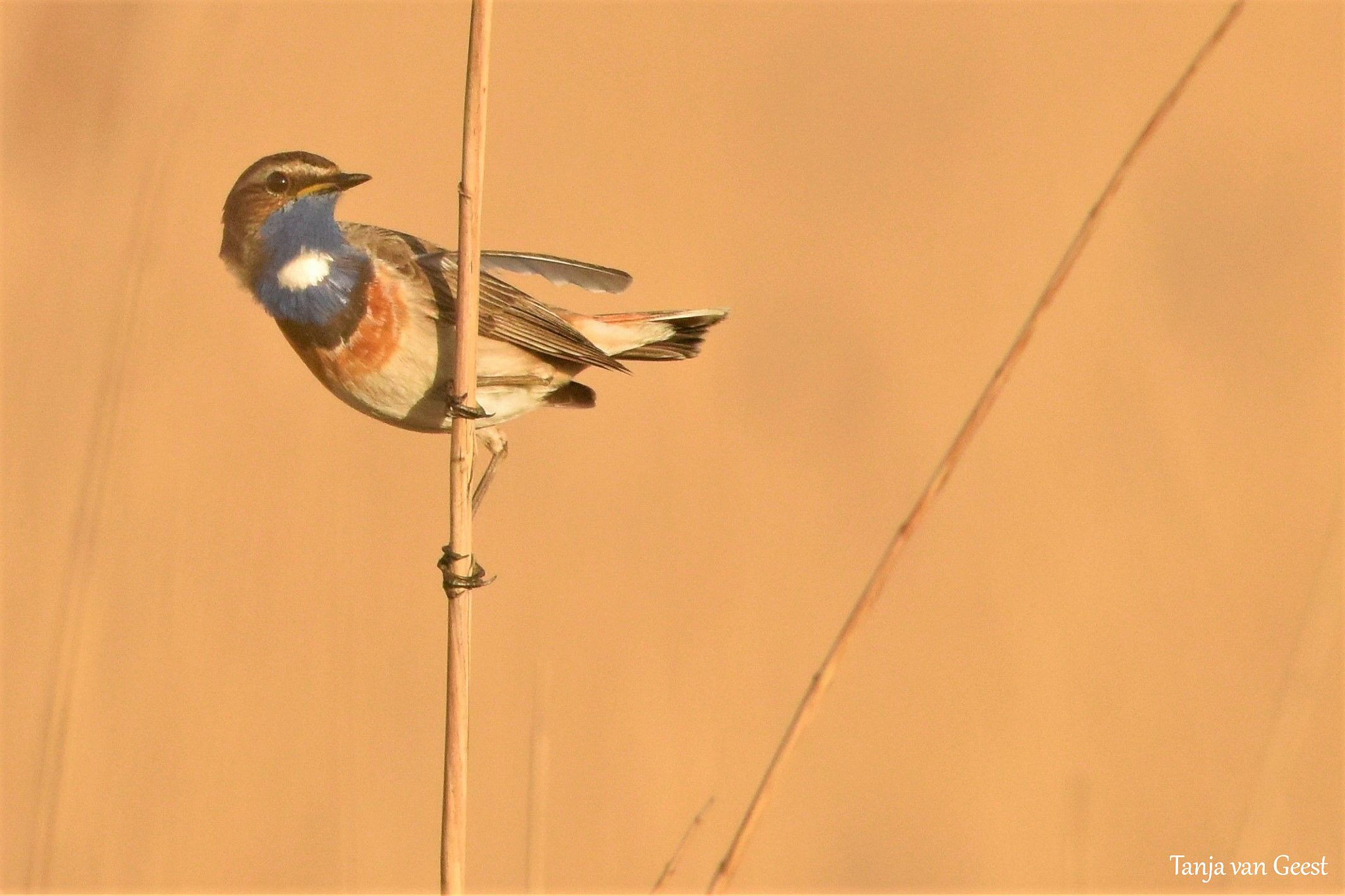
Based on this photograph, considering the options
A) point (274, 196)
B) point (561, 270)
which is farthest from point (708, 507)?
point (274, 196)

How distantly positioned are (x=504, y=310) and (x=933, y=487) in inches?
71.2

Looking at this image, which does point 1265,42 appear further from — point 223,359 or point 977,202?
point 223,359

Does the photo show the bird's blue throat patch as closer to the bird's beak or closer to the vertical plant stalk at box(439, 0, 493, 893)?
the bird's beak

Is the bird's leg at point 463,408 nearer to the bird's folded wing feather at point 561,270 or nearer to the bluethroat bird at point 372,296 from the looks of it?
the bluethroat bird at point 372,296

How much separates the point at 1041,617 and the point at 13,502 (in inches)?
157

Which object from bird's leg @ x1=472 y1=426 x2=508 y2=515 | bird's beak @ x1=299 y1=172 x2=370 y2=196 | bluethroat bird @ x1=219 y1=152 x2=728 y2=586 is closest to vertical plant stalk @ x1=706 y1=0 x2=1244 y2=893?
bluethroat bird @ x1=219 y1=152 x2=728 y2=586

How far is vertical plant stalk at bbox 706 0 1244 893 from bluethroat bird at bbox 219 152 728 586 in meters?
1.46

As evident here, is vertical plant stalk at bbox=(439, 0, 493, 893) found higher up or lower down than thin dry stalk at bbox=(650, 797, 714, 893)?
higher up

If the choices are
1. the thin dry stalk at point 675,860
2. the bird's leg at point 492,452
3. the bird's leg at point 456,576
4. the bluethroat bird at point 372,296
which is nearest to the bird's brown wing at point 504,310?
the bluethroat bird at point 372,296

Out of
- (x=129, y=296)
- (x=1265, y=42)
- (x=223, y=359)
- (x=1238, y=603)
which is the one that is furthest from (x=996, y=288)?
(x=129, y=296)

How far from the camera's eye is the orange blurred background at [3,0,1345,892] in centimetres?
514

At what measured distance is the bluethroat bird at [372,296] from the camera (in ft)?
12.9

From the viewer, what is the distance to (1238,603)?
304 inches

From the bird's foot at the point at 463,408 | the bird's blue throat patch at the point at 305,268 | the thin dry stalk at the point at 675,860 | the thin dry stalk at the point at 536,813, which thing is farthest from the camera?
the bird's blue throat patch at the point at 305,268
